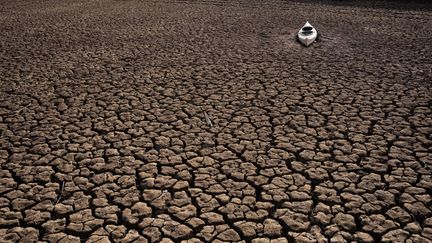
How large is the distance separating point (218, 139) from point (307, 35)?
3564 mm

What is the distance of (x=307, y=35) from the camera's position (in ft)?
20.3

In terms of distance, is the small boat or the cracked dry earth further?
the small boat

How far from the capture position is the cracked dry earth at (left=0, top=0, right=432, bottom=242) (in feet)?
7.80

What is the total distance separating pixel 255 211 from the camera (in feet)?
8.04

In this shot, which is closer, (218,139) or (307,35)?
(218,139)

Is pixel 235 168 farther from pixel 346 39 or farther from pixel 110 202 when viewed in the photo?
pixel 346 39

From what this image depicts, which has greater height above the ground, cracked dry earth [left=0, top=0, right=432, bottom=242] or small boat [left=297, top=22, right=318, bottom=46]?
small boat [left=297, top=22, right=318, bottom=46]

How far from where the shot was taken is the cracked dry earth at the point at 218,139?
7.80 feet

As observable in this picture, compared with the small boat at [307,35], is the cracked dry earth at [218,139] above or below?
below

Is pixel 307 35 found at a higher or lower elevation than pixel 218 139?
higher

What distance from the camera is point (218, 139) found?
3324 mm

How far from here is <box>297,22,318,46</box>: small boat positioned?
19.6 ft

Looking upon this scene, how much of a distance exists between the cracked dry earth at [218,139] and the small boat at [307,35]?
Result: 0.20 metres

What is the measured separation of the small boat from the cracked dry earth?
204mm
